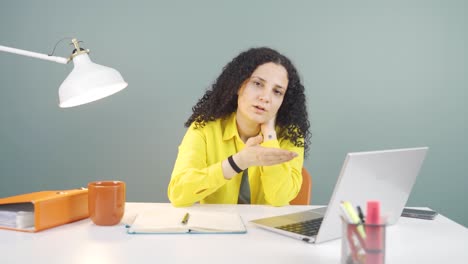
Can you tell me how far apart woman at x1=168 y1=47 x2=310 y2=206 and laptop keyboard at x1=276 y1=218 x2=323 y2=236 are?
1.12 feet

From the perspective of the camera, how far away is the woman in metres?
1.56

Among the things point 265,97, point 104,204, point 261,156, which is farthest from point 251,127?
point 104,204

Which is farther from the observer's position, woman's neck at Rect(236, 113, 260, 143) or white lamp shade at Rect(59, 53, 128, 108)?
woman's neck at Rect(236, 113, 260, 143)

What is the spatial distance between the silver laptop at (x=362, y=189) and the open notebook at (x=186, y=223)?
0.08 meters

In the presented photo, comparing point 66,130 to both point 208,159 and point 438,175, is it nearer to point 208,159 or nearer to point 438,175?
point 208,159

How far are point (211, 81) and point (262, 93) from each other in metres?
0.77

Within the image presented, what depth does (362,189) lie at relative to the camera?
94 centimetres

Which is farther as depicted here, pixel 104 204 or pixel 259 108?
pixel 259 108

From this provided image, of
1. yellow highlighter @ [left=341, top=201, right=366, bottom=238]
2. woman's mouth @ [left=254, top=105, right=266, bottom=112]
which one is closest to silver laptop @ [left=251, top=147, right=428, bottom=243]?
yellow highlighter @ [left=341, top=201, right=366, bottom=238]

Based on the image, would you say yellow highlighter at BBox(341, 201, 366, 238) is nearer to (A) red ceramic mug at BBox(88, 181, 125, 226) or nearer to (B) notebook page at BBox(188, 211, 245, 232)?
(B) notebook page at BBox(188, 211, 245, 232)

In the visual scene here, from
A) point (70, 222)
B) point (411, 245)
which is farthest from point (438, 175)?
point (70, 222)

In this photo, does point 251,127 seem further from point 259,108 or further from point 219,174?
point 219,174

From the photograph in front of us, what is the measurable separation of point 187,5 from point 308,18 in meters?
0.66

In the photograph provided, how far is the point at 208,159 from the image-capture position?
66.4 inches
